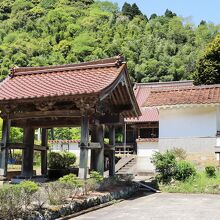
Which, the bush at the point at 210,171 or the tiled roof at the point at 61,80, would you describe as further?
the bush at the point at 210,171

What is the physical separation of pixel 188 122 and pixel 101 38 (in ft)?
236

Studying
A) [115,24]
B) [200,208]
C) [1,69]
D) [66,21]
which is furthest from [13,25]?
[200,208]

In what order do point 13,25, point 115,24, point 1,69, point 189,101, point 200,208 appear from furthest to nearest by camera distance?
point 13,25 < point 115,24 < point 1,69 < point 189,101 < point 200,208

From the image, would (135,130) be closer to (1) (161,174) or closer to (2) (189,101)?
(2) (189,101)

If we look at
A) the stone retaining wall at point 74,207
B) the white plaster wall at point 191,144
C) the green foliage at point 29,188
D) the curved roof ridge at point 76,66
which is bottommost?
the stone retaining wall at point 74,207

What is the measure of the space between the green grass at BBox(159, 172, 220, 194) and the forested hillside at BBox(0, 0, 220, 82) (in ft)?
152

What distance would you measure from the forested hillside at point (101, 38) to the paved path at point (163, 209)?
49.7 metres

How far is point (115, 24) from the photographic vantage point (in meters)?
100

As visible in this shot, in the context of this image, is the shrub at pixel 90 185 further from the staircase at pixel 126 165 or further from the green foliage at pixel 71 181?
the staircase at pixel 126 165

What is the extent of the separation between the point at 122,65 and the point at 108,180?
4.49 m

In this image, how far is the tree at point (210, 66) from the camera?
3412 centimetres

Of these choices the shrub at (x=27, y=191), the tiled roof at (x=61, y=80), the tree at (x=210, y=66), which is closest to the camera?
the shrub at (x=27, y=191)

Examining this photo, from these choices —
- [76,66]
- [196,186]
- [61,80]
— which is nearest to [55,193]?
[61,80]

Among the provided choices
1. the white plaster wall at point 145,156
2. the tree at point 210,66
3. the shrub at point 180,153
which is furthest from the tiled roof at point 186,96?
the tree at point 210,66
